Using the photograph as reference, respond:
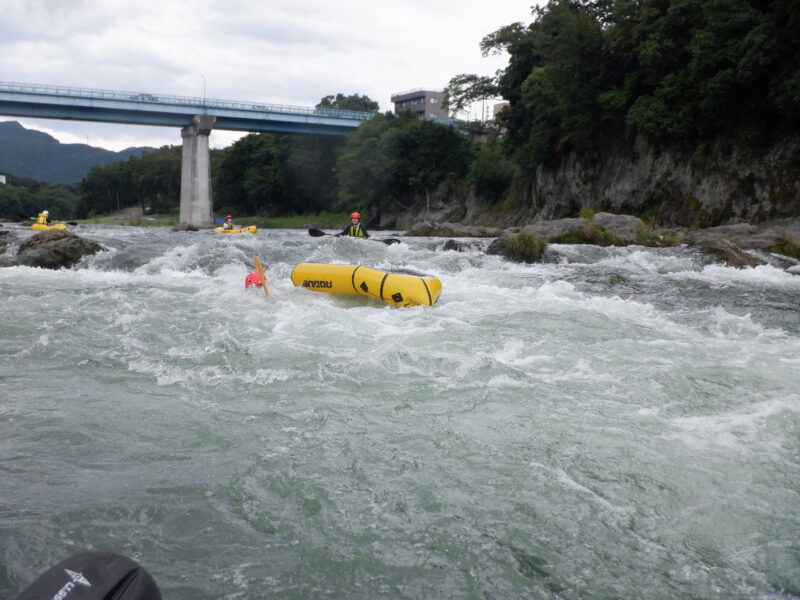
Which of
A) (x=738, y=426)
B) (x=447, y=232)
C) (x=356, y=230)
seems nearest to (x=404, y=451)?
(x=738, y=426)

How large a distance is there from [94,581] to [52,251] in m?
11.1

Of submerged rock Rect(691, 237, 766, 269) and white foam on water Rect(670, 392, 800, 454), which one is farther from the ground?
submerged rock Rect(691, 237, 766, 269)

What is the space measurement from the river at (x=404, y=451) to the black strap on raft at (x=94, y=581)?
0.45 m

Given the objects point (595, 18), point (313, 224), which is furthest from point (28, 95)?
point (595, 18)

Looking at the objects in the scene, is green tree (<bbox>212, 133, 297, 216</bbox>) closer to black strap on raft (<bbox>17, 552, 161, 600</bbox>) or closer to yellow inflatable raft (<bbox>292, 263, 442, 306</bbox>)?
yellow inflatable raft (<bbox>292, 263, 442, 306</bbox>)

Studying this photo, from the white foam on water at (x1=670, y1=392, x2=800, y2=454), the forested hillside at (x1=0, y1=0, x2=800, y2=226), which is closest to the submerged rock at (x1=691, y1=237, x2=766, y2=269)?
the forested hillside at (x1=0, y1=0, x2=800, y2=226)

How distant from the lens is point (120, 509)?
261cm

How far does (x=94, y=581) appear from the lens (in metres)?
1.68

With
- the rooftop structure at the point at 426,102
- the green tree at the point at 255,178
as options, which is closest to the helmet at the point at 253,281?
the green tree at the point at 255,178

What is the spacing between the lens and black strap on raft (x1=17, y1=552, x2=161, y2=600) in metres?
1.64

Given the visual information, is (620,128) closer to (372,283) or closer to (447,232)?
(447,232)

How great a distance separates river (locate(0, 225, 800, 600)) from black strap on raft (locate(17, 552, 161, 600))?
45cm

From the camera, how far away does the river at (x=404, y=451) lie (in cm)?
230

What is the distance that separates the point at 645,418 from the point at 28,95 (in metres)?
39.5
